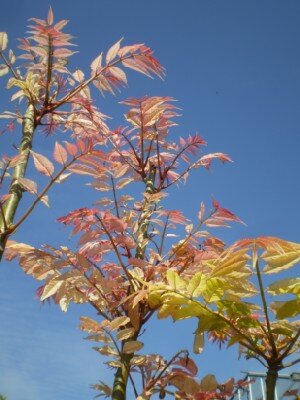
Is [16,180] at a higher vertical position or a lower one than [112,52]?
lower

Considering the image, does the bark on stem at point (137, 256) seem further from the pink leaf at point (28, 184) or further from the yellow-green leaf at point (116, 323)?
the pink leaf at point (28, 184)

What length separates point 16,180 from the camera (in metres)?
1.35

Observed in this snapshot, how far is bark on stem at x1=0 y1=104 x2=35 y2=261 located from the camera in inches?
48.3

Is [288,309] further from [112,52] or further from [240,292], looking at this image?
[112,52]

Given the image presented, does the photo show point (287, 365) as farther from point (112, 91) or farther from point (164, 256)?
point (112, 91)

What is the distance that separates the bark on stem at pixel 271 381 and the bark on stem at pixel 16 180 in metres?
0.88

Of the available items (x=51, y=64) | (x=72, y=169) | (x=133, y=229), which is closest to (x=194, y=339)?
(x=133, y=229)

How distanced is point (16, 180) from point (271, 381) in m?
1.05

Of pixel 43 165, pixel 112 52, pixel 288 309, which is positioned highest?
pixel 112 52

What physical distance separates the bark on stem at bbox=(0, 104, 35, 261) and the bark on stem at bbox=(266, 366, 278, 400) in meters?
0.88

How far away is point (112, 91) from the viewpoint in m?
1.76

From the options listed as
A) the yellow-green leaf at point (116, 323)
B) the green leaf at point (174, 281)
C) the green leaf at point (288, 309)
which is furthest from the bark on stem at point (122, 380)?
the green leaf at point (288, 309)

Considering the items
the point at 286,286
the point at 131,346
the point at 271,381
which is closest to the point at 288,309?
the point at 286,286

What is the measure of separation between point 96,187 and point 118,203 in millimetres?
192
